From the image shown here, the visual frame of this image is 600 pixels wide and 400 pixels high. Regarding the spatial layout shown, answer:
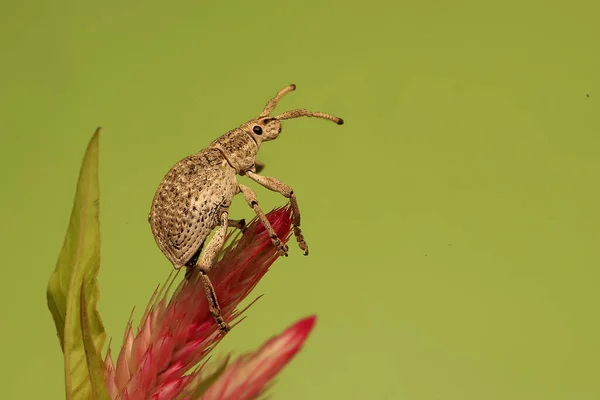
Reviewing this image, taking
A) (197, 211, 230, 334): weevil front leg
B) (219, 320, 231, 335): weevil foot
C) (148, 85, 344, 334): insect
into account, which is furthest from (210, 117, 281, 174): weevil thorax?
(219, 320, 231, 335): weevil foot

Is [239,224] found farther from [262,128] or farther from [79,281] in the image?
[79,281]

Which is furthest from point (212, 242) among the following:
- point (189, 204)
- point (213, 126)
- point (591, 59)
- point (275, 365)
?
point (591, 59)

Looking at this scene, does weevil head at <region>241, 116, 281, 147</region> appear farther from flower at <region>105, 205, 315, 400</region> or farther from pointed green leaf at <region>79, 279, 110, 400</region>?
pointed green leaf at <region>79, 279, 110, 400</region>

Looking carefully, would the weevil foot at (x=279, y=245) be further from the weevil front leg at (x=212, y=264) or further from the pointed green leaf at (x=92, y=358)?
the pointed green leaf at (x=92, y=358)

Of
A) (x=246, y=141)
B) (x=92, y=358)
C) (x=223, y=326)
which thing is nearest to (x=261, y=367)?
(x=223, y=326)

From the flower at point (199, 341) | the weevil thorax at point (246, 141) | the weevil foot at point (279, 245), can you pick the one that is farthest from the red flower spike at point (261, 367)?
the weevil thorax at point (246, 141)
